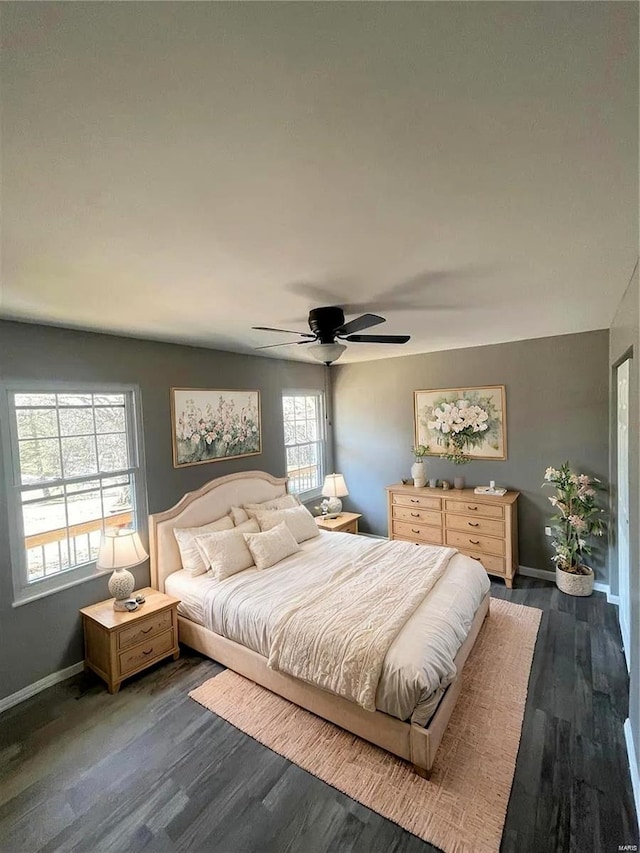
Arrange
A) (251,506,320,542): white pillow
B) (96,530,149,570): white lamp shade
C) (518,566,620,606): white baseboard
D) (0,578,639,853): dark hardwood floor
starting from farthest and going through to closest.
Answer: (251,506,320,542): white pillow < (518,566,620,606): white baseboard < (96,530,149,570): white lamp shade < (0,578,639,853): dark hardwood floor

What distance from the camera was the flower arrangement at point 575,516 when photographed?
362cm

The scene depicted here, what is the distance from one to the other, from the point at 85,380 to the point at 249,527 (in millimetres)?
1886

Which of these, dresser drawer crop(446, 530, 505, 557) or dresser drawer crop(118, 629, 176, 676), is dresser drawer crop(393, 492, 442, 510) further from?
dresser drawer crop(118, 629, 176, 676)

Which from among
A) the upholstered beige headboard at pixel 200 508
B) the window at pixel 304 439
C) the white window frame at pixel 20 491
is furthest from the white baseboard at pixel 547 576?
the white window frame at pixel 20 491

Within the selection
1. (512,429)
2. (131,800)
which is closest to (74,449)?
(131,800)

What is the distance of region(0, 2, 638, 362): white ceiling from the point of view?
683 millimetres

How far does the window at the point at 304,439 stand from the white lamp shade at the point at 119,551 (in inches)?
89.1

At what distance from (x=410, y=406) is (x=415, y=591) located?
2779mm

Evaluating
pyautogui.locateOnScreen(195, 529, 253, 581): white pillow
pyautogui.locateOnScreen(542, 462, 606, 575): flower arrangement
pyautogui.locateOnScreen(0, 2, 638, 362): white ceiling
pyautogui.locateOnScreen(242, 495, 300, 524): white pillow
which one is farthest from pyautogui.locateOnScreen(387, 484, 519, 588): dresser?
pyautogui.locateOnScreen(0, 2, 638, 362): white ceiling

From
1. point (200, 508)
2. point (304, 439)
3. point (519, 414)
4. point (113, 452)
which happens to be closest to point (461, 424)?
point (519, 414)

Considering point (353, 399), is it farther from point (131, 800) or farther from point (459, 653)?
point (131, 800)

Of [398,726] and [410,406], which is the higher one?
[410,406]

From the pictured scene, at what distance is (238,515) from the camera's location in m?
3.83

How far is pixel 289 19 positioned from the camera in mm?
659
